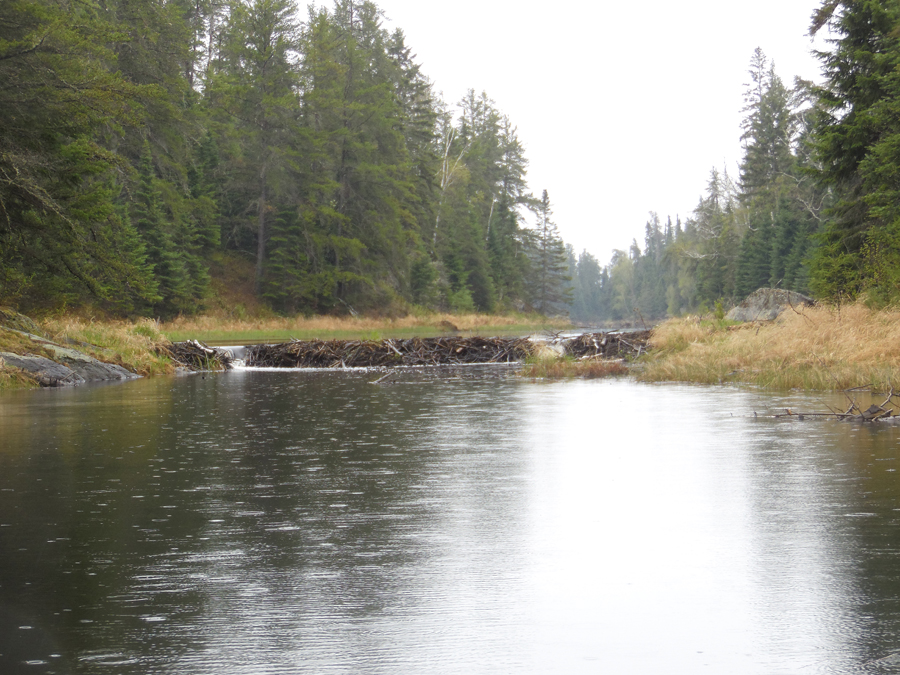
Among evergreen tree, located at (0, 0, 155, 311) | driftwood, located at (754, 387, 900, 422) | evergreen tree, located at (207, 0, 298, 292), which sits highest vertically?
evergreen tree, located at (207, 0, 298, 292)

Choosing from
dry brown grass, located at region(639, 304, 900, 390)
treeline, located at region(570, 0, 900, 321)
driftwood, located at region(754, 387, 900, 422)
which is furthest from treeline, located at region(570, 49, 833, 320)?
driftwood, located at region(754, 387, 900, 422)

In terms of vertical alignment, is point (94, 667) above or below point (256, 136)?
below

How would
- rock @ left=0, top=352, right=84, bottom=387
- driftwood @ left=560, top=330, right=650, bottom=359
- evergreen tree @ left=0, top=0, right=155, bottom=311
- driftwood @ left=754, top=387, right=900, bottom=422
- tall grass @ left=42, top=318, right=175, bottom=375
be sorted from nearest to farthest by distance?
driftwood @ left=754, top=387, right=900, bottom=422 → rock @ left=0, top=352, right=84, bottom=387 → evergreen tree @ left=0, top=0, right=155, bottom=311 → tall grass @ left=42, top=318, right=175, bottom=375 → driftwood @ left=560, top=330, right=650, bottom=359

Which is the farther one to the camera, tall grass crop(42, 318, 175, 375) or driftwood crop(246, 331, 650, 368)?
driftwood crop(246, 331, 650, 368)

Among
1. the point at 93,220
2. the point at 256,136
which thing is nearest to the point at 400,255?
the point at 256,136

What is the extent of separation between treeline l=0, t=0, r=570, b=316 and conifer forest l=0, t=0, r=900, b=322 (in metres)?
0.13

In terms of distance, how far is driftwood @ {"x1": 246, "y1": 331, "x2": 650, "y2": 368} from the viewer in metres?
28.6

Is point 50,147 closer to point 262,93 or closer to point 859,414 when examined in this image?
point 859,414

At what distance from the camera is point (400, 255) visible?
6006 cm

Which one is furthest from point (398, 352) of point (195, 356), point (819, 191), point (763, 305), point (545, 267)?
point (545, 267)

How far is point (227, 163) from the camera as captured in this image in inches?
2199

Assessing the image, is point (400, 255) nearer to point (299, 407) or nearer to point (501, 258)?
point (501, 258)

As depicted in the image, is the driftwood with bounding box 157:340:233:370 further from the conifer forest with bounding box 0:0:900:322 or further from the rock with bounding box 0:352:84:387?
the rock with bounding box 0:352:84:387

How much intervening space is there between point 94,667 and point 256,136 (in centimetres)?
5412
